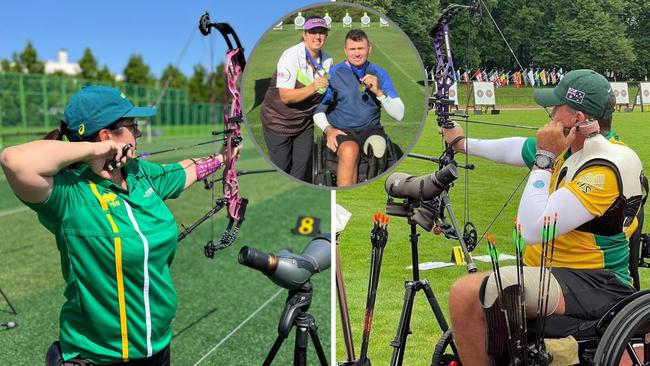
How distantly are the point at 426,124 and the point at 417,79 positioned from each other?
0.55 feet

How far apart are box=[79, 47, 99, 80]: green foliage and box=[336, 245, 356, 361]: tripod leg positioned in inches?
1579

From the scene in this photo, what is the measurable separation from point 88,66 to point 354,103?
1602 inches

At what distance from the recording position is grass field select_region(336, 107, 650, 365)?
2604mm

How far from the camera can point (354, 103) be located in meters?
2.54

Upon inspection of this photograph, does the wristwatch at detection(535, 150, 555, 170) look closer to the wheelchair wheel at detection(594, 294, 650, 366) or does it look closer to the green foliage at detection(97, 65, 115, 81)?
the wheelchair wheel at detection(594, 294, 650, 366)

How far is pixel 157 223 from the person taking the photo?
2346 mm

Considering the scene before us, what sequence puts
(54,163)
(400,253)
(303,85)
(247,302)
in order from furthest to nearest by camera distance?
(247,302) < (400,253) < (303,85) < (54,163)

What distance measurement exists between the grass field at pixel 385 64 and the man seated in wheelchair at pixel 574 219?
1.37 feet

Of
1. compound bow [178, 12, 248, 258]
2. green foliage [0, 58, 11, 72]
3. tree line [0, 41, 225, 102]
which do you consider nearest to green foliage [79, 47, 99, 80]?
tree line [0, 41, 225, 102]

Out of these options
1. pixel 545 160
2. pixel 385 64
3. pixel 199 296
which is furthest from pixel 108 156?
pixel 199 296

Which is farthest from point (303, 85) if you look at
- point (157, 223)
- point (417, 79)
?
point (157, 223)

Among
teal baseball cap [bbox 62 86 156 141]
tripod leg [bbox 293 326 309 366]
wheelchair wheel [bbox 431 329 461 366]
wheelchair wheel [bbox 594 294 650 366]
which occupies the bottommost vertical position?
wheelchair wheel [bbox 431 329 461 366]

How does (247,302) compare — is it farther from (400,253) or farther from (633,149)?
(633,149)

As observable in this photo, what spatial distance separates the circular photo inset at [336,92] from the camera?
2480mm
